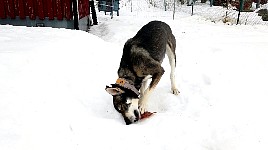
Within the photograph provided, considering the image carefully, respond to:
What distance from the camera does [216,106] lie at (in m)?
5.25

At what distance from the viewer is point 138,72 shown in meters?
4.93

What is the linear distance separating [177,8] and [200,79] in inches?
680

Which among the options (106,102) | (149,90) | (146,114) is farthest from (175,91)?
(106,102)

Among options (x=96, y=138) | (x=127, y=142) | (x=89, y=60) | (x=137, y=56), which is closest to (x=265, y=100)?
(x=137, y=56)

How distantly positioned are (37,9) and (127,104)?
8835 millimetres

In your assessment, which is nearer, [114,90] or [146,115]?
[114,90]

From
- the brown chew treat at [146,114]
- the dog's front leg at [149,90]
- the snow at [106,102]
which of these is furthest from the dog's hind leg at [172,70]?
the brown chew treat at [146,114]

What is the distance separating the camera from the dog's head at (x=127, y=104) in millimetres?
4668

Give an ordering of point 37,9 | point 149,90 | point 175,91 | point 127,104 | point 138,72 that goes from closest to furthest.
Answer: point 127,104 < point 138,72 < point 149,90 < point 175,91 < point 37,9

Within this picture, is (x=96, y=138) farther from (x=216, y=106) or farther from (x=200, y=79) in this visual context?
(x=200, y=79)

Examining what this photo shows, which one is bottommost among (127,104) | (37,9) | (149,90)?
(127,104)

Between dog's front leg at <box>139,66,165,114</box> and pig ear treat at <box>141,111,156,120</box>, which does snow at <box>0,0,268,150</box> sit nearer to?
pig ear treat at <box>141,111,156,120</box>

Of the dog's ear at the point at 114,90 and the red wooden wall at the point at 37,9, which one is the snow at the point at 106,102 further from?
the red wooden wall at the point at 37,9

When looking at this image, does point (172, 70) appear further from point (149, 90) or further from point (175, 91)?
point (149, 90)
